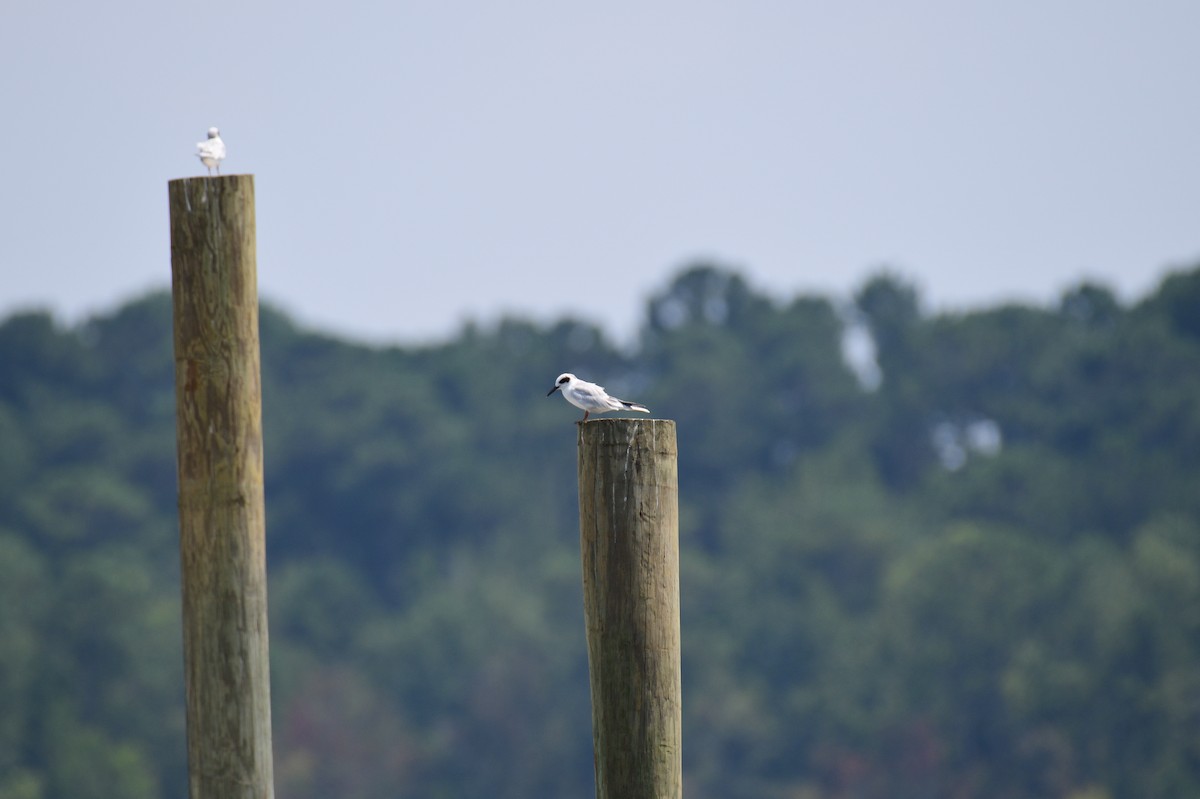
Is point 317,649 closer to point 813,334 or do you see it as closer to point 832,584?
point 832,584

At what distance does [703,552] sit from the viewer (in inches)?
3142

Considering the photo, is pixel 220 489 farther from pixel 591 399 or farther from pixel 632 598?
pixel 591 399

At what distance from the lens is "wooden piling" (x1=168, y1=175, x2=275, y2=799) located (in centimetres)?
718

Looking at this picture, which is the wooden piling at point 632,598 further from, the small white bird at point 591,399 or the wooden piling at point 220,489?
the small white bird at point 591,399

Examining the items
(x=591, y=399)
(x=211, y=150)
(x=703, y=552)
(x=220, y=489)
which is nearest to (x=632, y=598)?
(x=220, y=489)

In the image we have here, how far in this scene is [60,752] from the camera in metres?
62.0

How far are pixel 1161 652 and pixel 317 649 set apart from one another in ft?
100

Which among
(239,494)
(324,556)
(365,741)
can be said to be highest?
(239,494)

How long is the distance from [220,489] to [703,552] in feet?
239

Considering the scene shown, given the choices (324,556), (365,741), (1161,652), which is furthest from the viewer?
(324,556)

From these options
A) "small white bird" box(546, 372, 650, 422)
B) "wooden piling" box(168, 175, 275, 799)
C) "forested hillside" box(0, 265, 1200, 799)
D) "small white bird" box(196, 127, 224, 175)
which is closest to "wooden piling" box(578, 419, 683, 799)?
"wooden piling" box(168, 175, 275, 799)

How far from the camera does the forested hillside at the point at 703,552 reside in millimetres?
62344

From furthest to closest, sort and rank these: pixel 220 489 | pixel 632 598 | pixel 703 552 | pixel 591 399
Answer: pixel 703 552 < pixel 591 399 < pixel 220 489 < pixel 632 598

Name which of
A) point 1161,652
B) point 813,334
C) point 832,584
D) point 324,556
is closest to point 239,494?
point 1161,652
